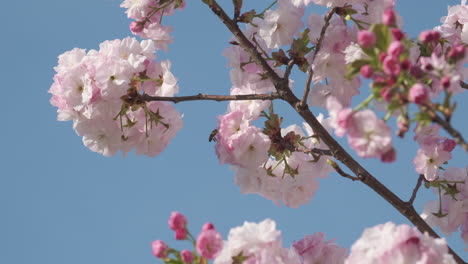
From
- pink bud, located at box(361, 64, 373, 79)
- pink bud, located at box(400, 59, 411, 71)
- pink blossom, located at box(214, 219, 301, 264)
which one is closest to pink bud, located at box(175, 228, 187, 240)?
pink blossom, located at box(214, 219, 301, 264)

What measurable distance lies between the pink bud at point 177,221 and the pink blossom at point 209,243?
10cm

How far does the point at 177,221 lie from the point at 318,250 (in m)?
1.05

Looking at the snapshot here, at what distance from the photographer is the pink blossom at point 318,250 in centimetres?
317

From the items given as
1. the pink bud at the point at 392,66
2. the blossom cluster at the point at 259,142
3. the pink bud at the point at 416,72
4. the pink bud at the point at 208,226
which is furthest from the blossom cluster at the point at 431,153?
the pink bud at the point at 392,66

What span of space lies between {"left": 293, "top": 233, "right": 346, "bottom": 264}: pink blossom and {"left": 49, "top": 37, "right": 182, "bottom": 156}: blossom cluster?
0.94 meters

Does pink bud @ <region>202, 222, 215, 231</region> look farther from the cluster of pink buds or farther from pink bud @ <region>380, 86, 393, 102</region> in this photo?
pink bud @ <region>380, 86, 393, 102</region>

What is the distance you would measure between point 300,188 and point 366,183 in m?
0.80

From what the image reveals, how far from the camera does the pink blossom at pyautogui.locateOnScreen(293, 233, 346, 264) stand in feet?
10.4

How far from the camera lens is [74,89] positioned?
339cm

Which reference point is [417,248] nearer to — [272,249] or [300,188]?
[272,249]

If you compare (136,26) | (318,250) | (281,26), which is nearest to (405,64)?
(318,250)

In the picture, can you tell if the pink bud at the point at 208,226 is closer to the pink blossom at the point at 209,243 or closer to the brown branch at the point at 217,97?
the pink blossom at the point at 209,243

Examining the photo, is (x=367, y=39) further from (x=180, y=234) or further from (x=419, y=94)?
(x=180, y=234)

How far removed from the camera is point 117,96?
3.29 m
